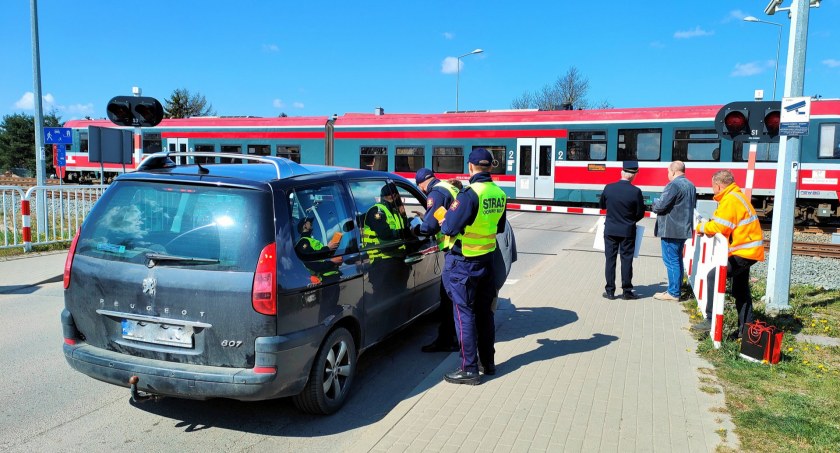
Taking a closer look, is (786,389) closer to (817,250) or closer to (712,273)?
(712,273)

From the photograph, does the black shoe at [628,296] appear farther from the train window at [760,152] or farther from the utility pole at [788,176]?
the train window at [760,152]

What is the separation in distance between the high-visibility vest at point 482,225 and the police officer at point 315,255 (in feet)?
3.51

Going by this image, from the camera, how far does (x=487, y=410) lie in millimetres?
4293

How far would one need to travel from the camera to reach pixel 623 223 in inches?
318

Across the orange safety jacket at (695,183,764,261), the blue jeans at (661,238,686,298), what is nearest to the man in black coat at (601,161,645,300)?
the blue jeans at (661,238,686,298)

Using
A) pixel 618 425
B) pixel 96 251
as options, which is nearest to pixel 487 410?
pixel 618 425

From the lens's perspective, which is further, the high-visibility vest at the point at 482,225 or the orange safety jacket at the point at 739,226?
the orange safety jacket at the point at 739,226

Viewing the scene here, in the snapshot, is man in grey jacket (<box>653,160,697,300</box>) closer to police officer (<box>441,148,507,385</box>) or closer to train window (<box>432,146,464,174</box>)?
police officer (<box>441,148,507,385</box>)

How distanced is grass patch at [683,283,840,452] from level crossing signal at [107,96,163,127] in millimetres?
9045

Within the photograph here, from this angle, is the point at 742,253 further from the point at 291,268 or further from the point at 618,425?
the point at 291,268

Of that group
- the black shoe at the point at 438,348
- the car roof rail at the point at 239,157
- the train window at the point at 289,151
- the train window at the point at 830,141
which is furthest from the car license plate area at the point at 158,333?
the train window at the point at 289,151

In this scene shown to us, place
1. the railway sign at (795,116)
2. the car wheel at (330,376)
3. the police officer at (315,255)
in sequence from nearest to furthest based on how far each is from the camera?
1. the police officer at (315,255)
2. the car wheel at (330,376)
3. the railway sign at (795,116)

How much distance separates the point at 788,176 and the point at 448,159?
16.2m

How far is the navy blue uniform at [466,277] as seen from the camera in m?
4.72
